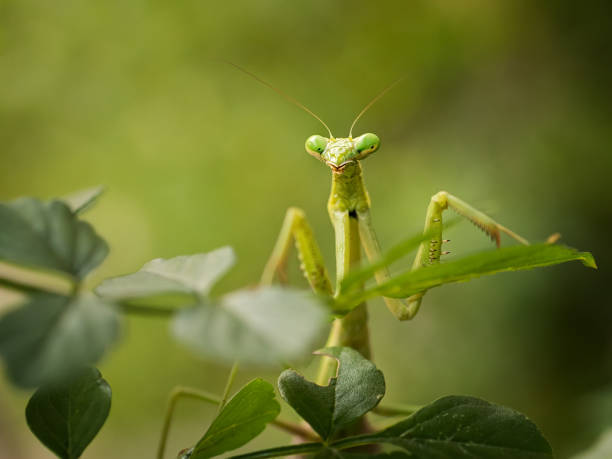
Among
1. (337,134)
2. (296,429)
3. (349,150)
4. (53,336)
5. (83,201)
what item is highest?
(337,134)

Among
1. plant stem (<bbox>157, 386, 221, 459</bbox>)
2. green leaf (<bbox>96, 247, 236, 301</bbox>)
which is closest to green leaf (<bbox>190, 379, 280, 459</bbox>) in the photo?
green leaf (<bbox>96, 247, 236, 301</bbox>)

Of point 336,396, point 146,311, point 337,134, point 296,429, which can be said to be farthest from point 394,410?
point 337,134

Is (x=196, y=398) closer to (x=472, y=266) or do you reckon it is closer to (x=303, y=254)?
(x=303, y=254)

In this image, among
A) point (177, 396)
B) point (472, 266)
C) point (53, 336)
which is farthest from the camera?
point (177, 396)

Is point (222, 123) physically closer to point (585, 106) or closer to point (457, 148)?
point (457, 148)

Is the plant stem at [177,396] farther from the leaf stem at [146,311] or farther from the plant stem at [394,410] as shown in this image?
the leaf stem at [146,311]

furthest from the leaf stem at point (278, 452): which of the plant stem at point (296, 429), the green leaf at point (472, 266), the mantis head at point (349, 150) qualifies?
the mantis head at point (349, 150)
